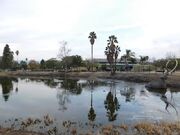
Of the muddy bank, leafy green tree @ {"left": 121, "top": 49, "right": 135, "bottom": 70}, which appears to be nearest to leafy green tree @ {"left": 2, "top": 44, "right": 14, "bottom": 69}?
leafy green tree @ {"left": 121, "top": 49, "right": 135, "bottom": 70}

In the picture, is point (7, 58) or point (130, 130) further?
point (7, 58)

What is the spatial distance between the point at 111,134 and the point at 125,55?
5234 inches

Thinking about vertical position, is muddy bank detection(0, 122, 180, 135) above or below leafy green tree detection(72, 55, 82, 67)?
below

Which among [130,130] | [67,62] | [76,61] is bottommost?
[130,130]

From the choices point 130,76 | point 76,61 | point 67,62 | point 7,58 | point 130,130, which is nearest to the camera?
point 130,130

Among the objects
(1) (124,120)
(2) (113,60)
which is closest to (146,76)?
(2) (113,60)

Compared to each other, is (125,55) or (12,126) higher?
(125,55)

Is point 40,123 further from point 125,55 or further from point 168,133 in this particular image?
point 125,55

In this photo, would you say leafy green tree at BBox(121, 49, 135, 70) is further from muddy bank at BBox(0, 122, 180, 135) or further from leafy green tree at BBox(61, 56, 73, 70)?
muddy bank at BBox(0, 122, 180, 135)

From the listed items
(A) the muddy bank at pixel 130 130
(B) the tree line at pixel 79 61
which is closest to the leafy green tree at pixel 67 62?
(B) the tree line at pixel 79 61

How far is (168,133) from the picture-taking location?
23.2 metres

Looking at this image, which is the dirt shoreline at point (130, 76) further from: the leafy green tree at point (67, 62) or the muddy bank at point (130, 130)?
the muddy bank at point (130, 130)

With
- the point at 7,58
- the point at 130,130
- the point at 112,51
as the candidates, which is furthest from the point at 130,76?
the point at 7,58

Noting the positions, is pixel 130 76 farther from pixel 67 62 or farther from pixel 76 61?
pixel 76 61
